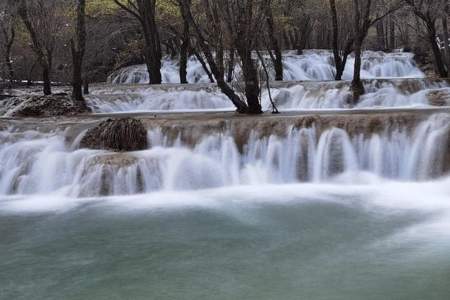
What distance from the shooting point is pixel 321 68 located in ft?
95.1

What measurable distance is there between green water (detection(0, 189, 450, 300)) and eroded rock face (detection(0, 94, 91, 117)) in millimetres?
8348

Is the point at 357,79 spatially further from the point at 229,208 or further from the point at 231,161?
the point at 229,208

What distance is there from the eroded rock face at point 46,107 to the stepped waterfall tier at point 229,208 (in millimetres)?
4331

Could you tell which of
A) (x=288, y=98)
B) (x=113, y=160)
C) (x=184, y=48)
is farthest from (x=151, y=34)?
(x=113, y=160)

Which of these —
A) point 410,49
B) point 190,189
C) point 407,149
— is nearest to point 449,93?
point 407,149

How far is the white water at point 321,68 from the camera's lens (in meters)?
27.8

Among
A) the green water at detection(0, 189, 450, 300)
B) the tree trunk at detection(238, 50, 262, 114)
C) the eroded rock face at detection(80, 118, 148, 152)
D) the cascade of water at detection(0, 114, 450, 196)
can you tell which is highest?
the tree trunk at detection(238, 50, 262, 114)

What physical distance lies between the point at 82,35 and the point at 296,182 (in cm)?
1021

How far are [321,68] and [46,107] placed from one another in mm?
16129

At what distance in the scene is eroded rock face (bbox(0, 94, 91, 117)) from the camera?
16.7 meters

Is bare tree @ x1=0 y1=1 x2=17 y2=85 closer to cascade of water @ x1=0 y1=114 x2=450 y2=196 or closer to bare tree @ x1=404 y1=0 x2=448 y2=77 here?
cascade of water @ x1=0 y1=114 x2=450 y2=196

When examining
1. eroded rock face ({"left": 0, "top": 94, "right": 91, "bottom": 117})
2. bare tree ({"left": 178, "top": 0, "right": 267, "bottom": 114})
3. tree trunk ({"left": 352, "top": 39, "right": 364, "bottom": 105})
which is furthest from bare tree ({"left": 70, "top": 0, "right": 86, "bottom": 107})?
tree trunk ({"left": 352, "top": 39, "right": 364, "bottom": 105})

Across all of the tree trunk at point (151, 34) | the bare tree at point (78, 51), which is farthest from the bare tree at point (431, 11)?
the bare tree at point (78, 51)

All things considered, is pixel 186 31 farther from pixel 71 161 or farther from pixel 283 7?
pixel 71 161
